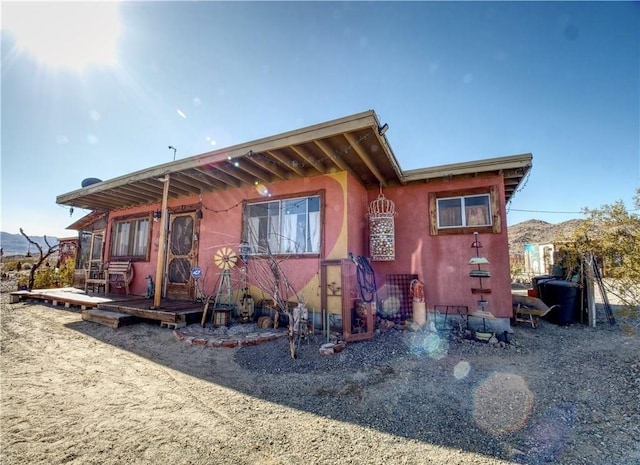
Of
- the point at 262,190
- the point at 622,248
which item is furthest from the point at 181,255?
the point at 622,248

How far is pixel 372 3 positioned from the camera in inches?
219

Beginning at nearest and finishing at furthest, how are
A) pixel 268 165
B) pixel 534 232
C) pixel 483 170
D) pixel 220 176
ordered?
1. pixel 483 170
2. pixel 268 165
3. pixel 220 176
4. pixel 534 232

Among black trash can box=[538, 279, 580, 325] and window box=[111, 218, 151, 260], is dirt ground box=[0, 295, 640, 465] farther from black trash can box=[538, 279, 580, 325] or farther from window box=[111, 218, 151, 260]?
window box=[111, 218, 151, 260]

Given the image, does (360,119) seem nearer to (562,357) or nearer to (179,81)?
(562,357)

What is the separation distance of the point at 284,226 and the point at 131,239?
20.0ft

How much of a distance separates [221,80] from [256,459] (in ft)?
23.6

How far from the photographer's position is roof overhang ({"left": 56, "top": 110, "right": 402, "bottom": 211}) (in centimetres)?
414

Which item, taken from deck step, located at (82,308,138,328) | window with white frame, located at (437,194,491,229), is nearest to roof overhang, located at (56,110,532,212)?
window with white frame, located at (437,194,491,229)

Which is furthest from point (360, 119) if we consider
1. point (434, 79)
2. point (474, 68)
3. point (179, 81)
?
point (179, 81)

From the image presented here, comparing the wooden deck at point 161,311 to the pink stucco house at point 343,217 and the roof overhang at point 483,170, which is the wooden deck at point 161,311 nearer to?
the pink stucco house at point 343,217

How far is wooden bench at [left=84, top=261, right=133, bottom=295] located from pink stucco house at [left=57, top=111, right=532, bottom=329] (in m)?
2.68

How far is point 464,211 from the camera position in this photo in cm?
553

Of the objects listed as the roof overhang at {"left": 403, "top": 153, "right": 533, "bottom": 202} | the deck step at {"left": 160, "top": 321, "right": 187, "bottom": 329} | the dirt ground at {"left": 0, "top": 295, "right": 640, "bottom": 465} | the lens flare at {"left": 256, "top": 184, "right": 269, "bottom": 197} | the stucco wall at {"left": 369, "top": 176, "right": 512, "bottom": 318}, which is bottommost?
the dirt ground at {"left": 0, "top": 295, "right": 640, "bottom": 465}

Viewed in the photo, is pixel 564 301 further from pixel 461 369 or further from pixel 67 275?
pixel 67 275
